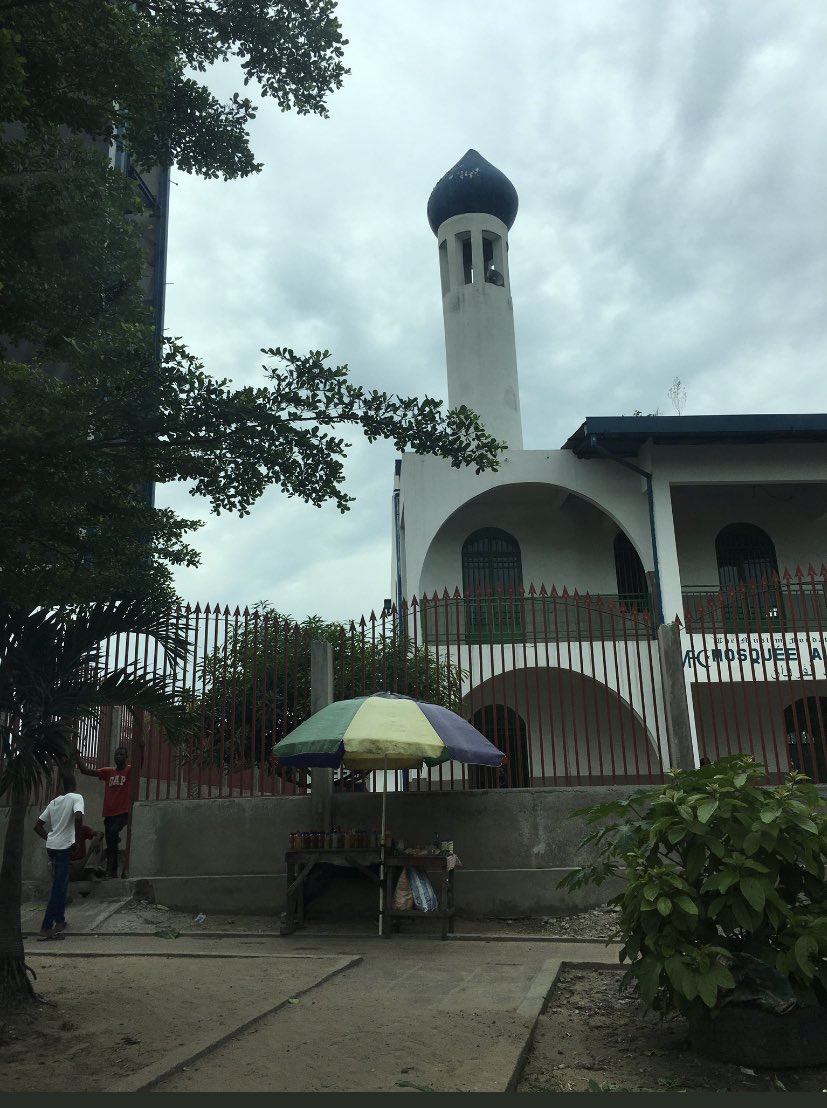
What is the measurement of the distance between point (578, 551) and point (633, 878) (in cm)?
1357

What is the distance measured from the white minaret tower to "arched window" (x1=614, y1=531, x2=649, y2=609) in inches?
109

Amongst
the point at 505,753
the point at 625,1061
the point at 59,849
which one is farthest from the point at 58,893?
the point at 625,1061

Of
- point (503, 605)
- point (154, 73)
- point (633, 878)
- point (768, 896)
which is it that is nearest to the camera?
point (768, 896)

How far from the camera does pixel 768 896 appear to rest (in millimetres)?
3812

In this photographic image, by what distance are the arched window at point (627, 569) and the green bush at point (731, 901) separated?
13.1 metres

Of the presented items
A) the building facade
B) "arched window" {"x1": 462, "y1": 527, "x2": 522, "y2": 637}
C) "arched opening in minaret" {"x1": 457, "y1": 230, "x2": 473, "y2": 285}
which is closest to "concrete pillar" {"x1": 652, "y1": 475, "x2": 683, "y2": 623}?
the building facade

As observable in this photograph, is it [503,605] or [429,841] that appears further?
[503,605]

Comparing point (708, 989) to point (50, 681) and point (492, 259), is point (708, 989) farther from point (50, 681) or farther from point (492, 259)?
point (492, 259)

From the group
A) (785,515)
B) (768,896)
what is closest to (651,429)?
(785,515)

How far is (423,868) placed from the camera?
788 cm

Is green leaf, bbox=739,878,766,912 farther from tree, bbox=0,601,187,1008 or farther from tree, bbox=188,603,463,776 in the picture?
tree, bbox=188,603,463,776

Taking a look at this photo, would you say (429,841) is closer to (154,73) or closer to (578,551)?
(154,73)

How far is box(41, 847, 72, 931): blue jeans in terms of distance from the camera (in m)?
7.87

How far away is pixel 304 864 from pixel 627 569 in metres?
11.0
